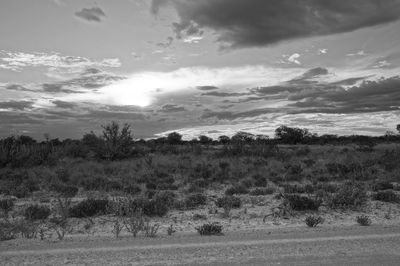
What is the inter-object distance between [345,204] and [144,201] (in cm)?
602

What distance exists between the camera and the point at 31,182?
19.3 m

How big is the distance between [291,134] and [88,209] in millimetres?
65902

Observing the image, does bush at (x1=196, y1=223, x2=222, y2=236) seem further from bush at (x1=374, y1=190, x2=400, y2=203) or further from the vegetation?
bush at (x1=374, y1=190, x2=400, y2=203)

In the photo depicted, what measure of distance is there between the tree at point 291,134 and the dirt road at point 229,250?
66111mm

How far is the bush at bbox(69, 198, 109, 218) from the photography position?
40.2ft

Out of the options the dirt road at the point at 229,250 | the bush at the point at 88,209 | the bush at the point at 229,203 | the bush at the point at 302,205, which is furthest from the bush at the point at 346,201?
the bush at the point at 88,209

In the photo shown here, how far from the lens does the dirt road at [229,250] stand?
283 inches

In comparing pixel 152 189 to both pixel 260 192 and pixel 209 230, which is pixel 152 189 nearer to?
pixel 260 192

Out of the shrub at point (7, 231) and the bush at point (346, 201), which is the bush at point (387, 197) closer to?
the bush at point (346, 201)

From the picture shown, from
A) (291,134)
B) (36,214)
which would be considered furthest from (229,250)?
(291,134)

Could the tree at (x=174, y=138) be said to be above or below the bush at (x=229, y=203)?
above

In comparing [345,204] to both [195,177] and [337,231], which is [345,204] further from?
[195,177]

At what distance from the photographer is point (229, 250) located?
7.95 metres

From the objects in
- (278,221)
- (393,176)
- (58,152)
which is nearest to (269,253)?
(278,221)
